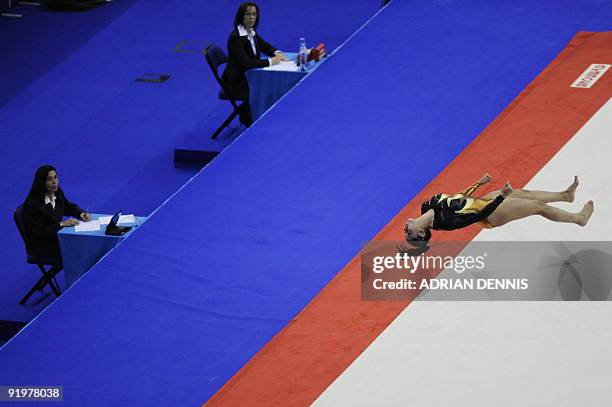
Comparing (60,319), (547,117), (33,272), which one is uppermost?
(547,117)

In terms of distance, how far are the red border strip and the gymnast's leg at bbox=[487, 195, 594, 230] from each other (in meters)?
0.20

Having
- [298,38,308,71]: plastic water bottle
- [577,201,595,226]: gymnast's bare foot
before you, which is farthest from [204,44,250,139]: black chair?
[577,201,595,226]: gymnast's bare foot

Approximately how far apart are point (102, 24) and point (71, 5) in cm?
80

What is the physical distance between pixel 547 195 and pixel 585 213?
27 cm

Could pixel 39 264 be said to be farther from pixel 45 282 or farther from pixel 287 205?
pixel 287 205

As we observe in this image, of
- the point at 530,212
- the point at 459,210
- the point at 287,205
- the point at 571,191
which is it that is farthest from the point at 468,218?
the point at 287,205

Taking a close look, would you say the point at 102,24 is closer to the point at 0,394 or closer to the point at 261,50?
the point at 261,50

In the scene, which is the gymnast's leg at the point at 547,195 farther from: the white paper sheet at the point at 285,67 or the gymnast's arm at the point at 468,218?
the white paper sheet at the point at 285,67

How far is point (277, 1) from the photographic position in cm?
1301

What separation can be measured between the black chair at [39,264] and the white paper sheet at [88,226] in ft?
1.02

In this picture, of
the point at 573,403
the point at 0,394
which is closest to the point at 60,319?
the point at 0,394

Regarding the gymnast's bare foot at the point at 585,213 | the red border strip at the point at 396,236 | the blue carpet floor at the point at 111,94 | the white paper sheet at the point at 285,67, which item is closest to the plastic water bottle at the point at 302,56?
the white paper sheet at the point at 285,67

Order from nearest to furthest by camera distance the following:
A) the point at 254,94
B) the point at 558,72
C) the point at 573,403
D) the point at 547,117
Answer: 1. the point at 573,403
2. the point at 547,117
3. the point at 558,72
4. the point at 254,94

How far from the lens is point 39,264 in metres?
7.94
